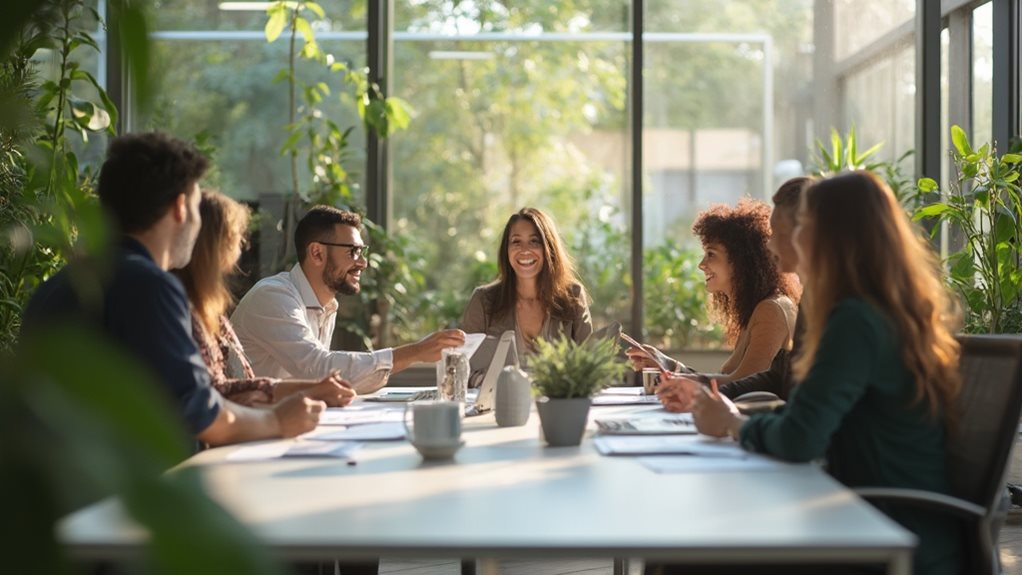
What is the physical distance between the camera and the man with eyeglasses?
3.75 metres

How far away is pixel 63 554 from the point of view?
366 mm

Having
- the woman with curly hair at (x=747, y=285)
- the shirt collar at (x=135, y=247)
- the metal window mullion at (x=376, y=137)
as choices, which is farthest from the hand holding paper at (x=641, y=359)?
the metal window mullion at (x=376, y=137)

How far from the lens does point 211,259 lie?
3.01m

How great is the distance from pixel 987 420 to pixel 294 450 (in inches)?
53.6

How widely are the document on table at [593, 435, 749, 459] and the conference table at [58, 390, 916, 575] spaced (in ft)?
0.32

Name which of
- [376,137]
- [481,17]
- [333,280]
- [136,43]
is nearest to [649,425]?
[333,280]

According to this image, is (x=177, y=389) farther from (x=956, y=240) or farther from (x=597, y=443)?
(x=956, y=240)

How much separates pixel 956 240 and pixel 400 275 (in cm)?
291

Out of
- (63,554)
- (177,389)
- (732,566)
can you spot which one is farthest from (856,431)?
(63,554)

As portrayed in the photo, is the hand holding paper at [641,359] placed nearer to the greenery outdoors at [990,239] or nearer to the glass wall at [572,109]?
the greenery outdoors at [990,239]

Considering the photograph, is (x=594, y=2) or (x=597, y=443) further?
(x=594, y=2)

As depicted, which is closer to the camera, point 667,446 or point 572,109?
point 667,446

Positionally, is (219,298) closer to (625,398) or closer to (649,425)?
(649,425)

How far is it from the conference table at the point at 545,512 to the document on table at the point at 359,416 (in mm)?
559
